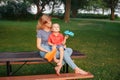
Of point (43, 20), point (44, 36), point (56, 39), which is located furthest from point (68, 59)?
point (43, 20)

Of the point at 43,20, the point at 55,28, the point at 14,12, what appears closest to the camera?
the point at 55,28

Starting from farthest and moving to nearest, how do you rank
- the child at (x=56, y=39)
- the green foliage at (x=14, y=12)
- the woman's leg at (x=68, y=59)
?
the green foliage at (x=14, y=12)
the child at (x=56, y=39)
the woman's leg at (x=68, y=59)

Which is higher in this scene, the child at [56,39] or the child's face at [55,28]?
the child's face at [55,28]

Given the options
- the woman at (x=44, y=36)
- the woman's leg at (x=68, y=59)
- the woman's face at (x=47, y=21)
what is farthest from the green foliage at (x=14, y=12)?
the woman's leg at (x=68, y=59)

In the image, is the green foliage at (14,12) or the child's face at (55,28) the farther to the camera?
the green foliage at (14,12)

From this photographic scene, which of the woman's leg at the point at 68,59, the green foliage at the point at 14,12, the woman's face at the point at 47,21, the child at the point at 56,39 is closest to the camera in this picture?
the woman's leg at the point at 68,59

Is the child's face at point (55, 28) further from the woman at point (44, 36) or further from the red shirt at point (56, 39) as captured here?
the woman at point (44, 36)

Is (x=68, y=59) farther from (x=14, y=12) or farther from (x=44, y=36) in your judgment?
(x=14, y=12)

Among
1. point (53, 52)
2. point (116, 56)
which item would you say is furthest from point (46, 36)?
point (116, 56)

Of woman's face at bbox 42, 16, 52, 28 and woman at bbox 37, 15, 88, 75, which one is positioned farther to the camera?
woman's face at bbox 42, 16, 52, 28

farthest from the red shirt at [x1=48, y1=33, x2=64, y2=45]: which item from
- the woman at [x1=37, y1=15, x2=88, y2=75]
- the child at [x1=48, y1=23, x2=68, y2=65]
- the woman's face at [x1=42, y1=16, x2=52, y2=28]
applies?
the woman's face at [x1=42, y1=16, x2=52, y2=28]

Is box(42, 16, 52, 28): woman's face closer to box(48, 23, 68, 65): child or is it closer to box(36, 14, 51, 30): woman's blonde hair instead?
box(36, 14, 51, 30): woman's blonde hair

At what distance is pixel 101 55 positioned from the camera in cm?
1243

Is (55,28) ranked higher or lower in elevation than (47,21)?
lower
